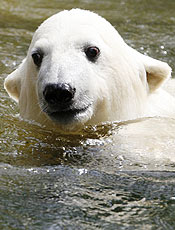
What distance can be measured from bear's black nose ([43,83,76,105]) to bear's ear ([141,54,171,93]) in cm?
116

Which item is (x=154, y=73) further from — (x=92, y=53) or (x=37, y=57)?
(x=37, y=57)

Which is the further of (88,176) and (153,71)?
(153,71)

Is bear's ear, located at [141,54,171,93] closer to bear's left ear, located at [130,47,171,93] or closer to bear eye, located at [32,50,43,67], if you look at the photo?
bear's left ear, located at [130,47,171,93]

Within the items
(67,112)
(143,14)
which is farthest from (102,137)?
(143,14)

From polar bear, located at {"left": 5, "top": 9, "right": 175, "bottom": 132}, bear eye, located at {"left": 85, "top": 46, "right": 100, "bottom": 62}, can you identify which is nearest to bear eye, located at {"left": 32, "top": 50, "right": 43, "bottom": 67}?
polar bear, located at {"left": 5, "top": 9, "right": 175, "bottom": 132}

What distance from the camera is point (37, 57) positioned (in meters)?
4.17

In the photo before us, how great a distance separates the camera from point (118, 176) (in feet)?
12.2

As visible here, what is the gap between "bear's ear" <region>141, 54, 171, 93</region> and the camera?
469cm

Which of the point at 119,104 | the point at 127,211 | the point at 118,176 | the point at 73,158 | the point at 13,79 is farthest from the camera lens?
the point at 13,79

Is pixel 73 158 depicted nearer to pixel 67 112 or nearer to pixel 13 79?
pixel 67 112

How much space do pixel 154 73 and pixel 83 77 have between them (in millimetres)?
1051

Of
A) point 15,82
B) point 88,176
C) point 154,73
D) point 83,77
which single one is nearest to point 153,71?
point 154,73

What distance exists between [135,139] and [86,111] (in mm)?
521

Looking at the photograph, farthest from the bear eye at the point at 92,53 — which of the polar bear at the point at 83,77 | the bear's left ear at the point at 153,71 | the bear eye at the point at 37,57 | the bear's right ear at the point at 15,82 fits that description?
the bear's right ear at the point at 15,82
